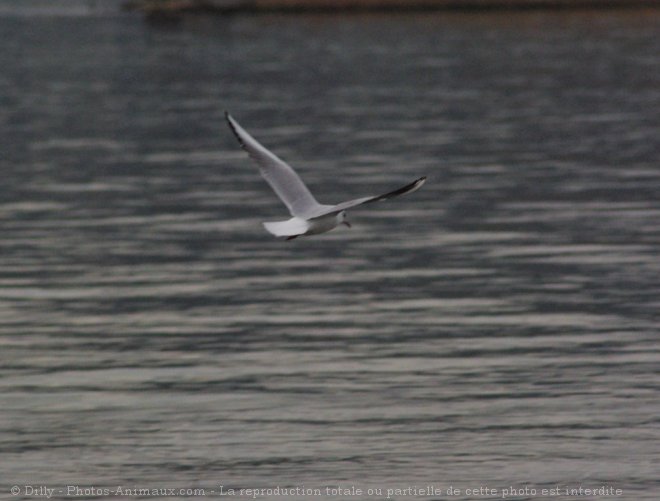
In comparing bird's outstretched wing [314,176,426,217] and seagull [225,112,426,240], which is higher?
bird's outstretched wing [314,176,426,217]

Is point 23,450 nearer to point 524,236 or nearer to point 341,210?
point 341,210

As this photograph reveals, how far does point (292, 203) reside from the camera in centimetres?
1797

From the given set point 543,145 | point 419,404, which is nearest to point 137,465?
point 419,404

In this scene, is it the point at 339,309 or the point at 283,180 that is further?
the point at 339,309

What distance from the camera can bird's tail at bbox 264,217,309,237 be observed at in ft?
53.7

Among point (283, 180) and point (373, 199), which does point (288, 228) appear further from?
point (283, 180)

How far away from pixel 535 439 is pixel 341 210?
3.84 meters

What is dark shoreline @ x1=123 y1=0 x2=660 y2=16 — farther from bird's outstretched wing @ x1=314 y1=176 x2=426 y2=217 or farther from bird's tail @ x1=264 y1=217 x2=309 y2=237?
bird's outstretched wing @ x1=314 y1=176 x2=426 y2=217

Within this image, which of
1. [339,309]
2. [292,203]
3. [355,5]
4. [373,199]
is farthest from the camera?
[355,5]

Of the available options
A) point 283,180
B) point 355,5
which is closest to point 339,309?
point 283,180

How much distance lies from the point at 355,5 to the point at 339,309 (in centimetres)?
12705

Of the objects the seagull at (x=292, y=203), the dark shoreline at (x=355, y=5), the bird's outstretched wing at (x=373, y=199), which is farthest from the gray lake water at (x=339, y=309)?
the dark shoreline at (x=355, y=5)

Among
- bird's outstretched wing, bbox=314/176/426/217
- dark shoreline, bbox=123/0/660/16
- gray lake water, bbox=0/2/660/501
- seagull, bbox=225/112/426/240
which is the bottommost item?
dark shoreline, bbox=123/0/660/16

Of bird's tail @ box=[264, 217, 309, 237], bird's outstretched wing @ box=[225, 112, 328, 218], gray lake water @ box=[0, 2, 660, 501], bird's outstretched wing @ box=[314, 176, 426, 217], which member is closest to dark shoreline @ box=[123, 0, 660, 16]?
gray lake water @ box=[0, 2, 660, 501]
